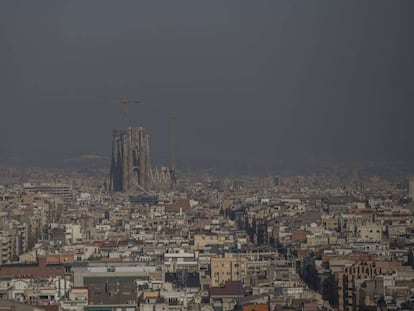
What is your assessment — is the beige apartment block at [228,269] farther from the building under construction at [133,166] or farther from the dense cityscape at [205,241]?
the building under construction at [133,166]

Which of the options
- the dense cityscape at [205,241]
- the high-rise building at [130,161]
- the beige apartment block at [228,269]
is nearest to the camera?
the dense cityscape at [205,241]

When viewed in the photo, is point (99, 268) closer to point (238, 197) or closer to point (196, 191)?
point (238, 197)

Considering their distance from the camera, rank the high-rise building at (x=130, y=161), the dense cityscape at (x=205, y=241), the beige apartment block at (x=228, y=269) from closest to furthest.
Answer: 1. the dense cityscape at (x=205, y=241)
2. the beige apartment block at (x=228, y=269)
3. the high-rise building at (x=130, y=161)

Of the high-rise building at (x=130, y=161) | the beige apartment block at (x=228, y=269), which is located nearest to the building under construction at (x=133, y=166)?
the high-rise building at (x=130, y=161)

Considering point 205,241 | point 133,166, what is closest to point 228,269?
point 205,241

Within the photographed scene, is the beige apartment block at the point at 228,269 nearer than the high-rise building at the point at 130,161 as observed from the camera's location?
Yes

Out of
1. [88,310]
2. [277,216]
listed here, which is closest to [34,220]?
[277,216]

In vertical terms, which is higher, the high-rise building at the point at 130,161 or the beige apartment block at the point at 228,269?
the high-rise building at the point at 130,161

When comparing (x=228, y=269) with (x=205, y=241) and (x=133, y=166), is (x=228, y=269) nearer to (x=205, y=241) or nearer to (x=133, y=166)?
(x=205, y=241)
